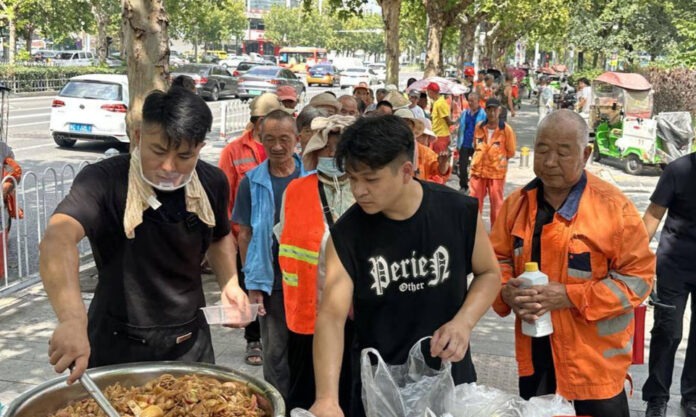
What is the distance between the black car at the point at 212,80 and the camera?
114 ft

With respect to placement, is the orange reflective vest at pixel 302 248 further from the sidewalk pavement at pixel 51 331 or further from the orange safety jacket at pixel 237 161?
the orange safety jacket at pixel 237 161

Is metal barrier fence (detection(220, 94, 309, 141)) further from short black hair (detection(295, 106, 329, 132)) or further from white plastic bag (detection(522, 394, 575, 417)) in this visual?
white plastic bag (detection(522, 394, 575, 417))

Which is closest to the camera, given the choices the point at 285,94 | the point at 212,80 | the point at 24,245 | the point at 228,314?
the point at 228,314

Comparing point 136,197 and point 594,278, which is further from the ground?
point 136,197

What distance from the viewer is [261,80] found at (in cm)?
3506

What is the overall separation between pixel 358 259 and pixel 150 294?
2.66ft

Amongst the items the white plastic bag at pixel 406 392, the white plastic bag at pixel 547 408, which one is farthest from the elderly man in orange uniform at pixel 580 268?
the white plastic bag at pixel 406 392

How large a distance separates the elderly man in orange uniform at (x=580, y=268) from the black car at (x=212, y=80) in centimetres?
3174

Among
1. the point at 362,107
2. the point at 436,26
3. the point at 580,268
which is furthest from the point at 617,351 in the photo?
the point at 436,26

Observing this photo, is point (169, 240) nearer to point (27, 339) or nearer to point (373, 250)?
point (373, 250)

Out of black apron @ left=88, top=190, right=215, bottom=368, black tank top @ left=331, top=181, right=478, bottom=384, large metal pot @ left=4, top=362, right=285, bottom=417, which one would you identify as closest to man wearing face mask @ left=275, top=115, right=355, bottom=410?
black apron @ left=88, top=190, right=215, bottom=368

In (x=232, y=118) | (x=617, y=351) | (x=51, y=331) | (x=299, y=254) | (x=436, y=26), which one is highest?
(x=436, y=26)

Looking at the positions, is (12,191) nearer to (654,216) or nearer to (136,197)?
(136,197)

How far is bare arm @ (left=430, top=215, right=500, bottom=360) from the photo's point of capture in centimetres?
277
